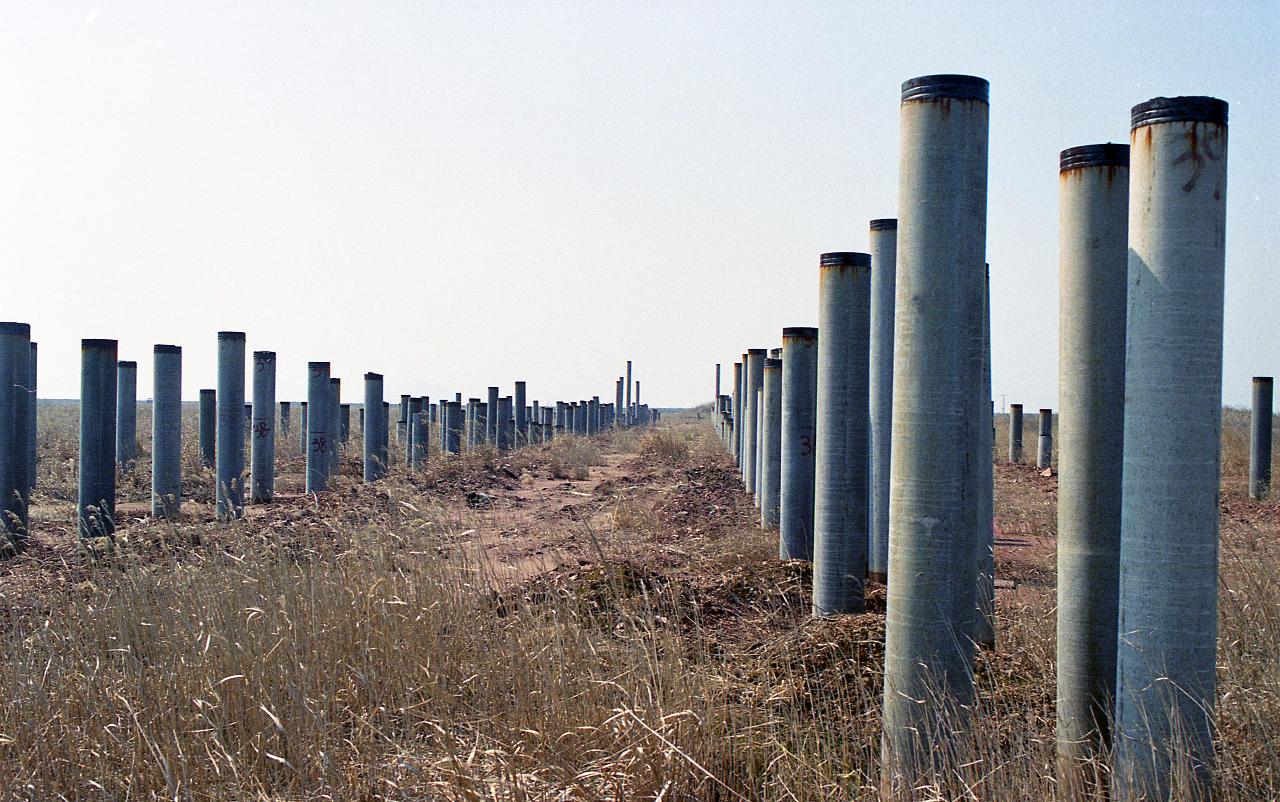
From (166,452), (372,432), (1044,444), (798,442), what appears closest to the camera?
(798,442)

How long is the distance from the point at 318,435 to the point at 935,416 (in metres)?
14.6

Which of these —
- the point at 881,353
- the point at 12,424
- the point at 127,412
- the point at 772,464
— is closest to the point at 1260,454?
the point at 772,464

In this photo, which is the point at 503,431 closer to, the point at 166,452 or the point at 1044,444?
the point at 1044,444

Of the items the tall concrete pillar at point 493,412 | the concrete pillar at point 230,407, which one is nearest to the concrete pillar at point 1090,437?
the concrete pillar at point 230,407

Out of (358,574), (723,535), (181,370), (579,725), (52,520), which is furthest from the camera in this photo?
(181,370)

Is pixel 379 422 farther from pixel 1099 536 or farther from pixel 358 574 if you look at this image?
pixel 1099 536

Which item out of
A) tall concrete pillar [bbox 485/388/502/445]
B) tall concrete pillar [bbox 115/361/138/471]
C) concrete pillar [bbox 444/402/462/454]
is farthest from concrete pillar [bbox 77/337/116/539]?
tall concrete pillar [bbox 485/388/502/445]

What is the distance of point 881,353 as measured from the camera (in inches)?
290

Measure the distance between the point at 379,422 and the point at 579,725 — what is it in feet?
53.2

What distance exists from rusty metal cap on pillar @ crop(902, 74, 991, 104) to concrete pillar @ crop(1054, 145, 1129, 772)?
0.49 metres

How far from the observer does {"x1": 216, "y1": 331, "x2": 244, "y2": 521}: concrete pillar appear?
48.0 feet

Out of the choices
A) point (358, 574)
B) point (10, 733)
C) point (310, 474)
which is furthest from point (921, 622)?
point (310, 474)

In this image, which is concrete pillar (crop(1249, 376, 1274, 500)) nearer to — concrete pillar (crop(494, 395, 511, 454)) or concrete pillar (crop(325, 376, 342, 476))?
concrete pillar (crop(325, 376, 342, 476))

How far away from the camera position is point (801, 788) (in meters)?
3.67
